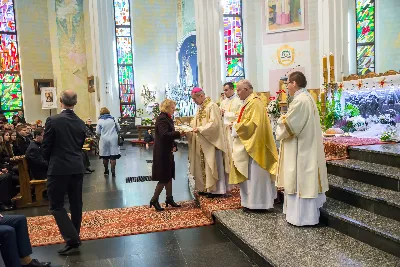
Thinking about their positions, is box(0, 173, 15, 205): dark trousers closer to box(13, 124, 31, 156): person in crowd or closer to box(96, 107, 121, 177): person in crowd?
box(13, 124, 31, 156): person in crowd

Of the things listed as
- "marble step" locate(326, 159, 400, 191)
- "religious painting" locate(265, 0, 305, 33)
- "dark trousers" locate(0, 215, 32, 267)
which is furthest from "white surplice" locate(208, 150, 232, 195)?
"religious painting" locate(265, 0, 305, 33)

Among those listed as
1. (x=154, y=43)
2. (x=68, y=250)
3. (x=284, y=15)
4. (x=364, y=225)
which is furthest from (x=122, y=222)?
(x=154, y=43)

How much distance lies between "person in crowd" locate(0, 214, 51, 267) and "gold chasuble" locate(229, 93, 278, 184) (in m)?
2.49

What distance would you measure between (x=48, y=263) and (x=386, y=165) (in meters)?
4.09

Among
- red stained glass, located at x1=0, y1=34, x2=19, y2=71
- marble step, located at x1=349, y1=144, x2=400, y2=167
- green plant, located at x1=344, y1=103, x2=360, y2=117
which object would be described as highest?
red stained glass, located at x1=0, y1=34, x2=19, y2=71

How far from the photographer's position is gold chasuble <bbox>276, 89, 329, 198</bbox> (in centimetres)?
416

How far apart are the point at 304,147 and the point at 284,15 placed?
1104 cm

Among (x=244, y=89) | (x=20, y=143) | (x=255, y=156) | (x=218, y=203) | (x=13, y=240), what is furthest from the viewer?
(x=20, y=143)

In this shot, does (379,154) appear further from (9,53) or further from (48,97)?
(9,53)

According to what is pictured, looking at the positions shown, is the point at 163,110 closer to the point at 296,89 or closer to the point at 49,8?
the point at 296,89

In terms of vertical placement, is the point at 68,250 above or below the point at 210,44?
below

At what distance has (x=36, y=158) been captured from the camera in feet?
21.8

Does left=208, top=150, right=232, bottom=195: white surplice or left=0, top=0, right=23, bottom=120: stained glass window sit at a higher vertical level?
left=0, top=0, right=23, bottom=120: stained glass window

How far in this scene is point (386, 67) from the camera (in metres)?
14.5
